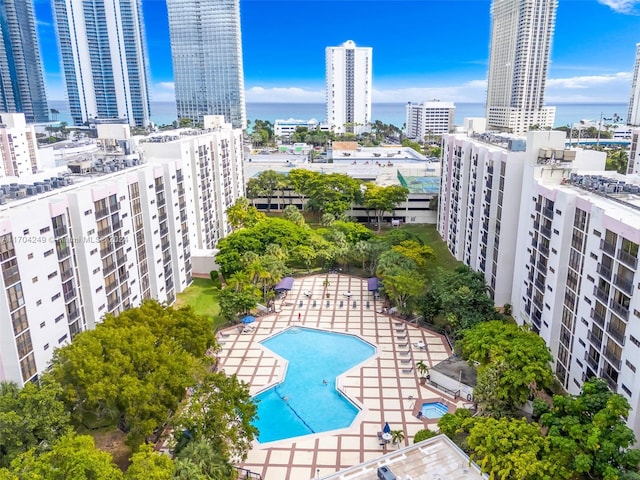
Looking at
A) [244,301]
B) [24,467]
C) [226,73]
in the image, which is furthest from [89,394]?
[226,73]

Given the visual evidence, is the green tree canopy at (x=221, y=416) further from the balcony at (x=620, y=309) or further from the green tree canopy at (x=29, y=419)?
the balcony at (x=620, y=309)

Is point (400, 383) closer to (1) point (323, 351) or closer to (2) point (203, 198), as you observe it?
(1) point (323, 351)

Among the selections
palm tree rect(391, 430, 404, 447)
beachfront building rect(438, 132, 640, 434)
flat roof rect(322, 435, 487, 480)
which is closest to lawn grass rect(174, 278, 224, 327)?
palm tree rect(391, 430, 404, 447)

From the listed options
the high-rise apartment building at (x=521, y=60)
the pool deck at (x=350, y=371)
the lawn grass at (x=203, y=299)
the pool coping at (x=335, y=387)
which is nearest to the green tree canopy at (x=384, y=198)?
the pool deck at (x=350, y=371)

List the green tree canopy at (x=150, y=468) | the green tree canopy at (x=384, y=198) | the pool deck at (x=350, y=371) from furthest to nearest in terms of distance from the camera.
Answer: the green tree canopy at (x=384, y=198) < the pool deck at (x=350, y=371) < the green tree canopy at (x=150, y=468)

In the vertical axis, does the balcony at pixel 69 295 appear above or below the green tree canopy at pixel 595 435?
above

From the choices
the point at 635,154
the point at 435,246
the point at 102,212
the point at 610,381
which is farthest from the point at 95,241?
the point at 635,154
